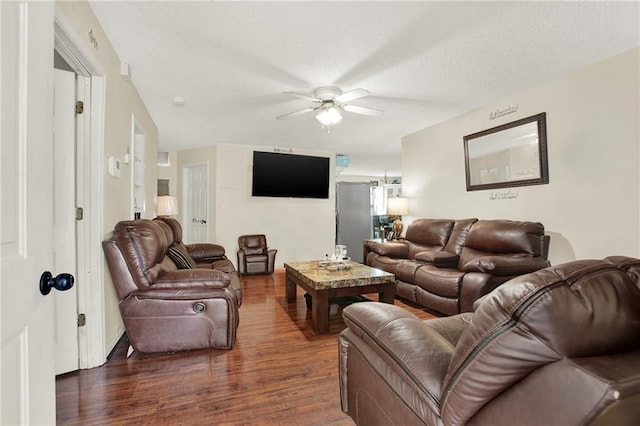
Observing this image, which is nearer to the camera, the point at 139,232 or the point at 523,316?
the point at 523,316

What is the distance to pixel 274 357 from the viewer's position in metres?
2.20

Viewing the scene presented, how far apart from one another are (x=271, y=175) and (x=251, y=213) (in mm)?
836

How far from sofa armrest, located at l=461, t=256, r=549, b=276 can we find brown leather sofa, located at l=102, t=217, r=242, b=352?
2.15 metres

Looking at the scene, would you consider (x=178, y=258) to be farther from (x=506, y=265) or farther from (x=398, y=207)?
(x=398, y=207)

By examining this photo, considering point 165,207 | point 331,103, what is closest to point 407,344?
point 331,103

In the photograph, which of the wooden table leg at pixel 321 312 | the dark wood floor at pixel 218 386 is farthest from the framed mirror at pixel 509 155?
the dark wood floor at pixel 218 386

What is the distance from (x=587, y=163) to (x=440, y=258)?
5.15ft

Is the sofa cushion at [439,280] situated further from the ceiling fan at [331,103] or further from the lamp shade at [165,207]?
the lamp shade at [165,207]

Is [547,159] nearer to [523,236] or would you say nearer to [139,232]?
[523,236]

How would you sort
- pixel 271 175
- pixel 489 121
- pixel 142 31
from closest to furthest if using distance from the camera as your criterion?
1. pixel 142 31
2. pixel 489 121
3. pixel 271 175

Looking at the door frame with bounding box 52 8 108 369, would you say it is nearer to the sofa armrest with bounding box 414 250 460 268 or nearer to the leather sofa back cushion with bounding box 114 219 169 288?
the leather sofa back cushion with bounding box 114 219 169 288

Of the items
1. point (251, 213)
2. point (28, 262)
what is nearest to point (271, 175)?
point (251, 213)

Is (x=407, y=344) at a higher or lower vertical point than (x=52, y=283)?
lower

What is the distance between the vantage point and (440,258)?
334 centimetres
